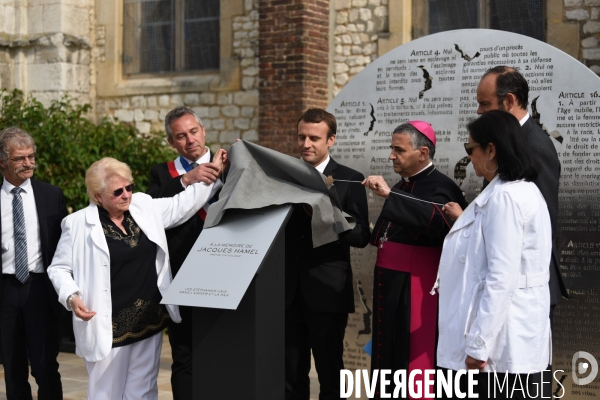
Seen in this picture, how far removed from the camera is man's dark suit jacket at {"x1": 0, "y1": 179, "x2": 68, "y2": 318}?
17.6 ft

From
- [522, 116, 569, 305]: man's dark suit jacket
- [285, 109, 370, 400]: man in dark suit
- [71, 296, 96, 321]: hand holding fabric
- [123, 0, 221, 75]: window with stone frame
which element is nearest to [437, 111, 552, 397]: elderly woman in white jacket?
[522, 116, 569, 305]: man's dark suit jacket

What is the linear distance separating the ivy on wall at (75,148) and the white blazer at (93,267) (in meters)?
3.99

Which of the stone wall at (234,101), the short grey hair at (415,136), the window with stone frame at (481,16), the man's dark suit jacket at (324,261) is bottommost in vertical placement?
the man's dark suit jacket at (324,261)

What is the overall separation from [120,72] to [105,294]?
8.34m

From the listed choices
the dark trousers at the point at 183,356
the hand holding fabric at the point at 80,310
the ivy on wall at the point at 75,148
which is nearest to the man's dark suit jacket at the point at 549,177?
the dark trousers at the point at 183,356

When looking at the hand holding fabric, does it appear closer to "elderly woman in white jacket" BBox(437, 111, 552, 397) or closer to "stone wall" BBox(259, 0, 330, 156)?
"elderly woman in white jacket" BBox(437, 111, 552, 397)

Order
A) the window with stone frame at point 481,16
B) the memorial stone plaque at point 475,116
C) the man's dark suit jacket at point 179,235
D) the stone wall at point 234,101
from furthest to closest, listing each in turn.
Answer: the stone wall at point 234,101, the window with stone frame at point 481,16, the man's dark suit jacket at point 179,235, the memorial stone plaque at point 475,116

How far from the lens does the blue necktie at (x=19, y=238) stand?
5270 millimetres

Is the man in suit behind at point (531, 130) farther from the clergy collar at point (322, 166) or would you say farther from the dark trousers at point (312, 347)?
the dark trousers at point (312, 347)

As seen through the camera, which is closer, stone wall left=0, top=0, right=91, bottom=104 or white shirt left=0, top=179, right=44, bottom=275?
white shirt left=0, top=179, right=44, bottom=275

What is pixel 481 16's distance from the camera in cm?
965

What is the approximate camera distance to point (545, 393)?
3.82 meters

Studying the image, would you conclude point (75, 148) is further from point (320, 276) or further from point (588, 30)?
point (588, 30)

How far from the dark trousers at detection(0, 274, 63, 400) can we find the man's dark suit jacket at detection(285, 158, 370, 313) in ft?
5.34
